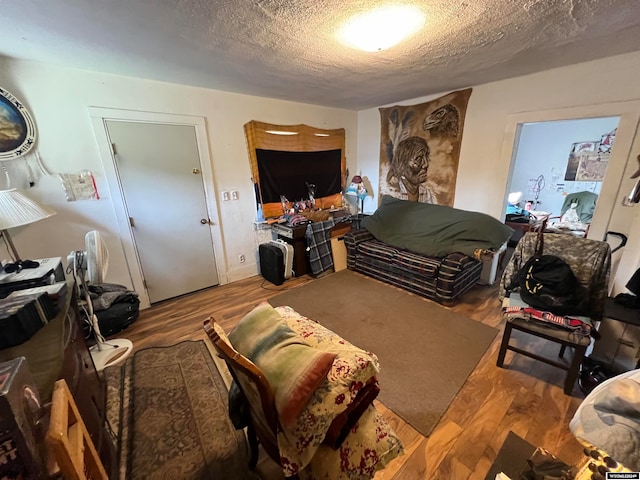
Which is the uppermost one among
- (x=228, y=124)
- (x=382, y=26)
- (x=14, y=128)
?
(x=382, y=26)

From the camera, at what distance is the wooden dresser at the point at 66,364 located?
33.4 inches

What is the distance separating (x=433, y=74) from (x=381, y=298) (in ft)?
7.78

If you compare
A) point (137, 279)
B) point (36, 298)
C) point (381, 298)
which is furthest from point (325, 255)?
point (36, 298)

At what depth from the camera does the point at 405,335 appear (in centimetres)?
227

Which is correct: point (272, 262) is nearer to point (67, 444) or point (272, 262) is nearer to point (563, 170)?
point (67, 444)

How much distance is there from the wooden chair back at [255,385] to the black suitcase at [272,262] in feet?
7.49

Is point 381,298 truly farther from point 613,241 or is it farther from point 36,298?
point 36,298

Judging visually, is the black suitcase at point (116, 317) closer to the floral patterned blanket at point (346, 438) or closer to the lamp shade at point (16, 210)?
the lamp shade at point (16, 210)

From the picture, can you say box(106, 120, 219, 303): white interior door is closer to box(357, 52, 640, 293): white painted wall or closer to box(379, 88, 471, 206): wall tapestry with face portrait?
box(379, 88, 471, 206): wall tapestry with face portrait

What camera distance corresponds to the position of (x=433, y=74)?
252 centimetres

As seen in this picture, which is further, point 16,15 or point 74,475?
point 16,15

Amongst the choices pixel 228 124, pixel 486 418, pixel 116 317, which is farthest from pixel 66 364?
pixel 228 124

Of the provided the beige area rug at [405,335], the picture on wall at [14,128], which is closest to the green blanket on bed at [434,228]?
the beige area rug at [405,335]

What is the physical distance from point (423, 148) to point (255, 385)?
360cm
